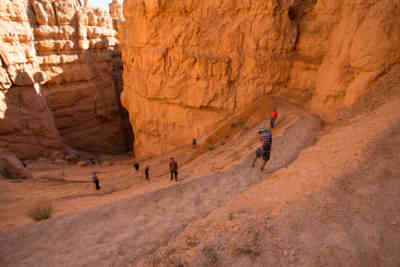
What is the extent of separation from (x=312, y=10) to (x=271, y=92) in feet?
11.5

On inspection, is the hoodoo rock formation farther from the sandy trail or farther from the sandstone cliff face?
the sandy trail

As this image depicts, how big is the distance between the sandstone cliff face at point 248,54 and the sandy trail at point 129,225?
3301mm

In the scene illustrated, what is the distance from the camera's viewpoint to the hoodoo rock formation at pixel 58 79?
16.0 meters

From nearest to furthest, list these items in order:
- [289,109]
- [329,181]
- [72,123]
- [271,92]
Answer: [329,181] < [289,109] < [271,92] < [72,123]

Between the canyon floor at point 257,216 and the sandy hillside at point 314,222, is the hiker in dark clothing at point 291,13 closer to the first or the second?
the canyon floor at point 257,216

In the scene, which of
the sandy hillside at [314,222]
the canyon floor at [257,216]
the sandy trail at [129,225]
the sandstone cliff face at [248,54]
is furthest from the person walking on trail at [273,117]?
the sandy hillside at [314,222]

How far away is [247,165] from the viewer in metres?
6.65

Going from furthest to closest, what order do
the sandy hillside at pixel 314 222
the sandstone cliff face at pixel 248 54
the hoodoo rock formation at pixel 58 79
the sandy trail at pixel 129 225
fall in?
1. the hoodoo rock formation at pixel 58 79
2. the sandstone cliff face at pixel 248 54
3. the sandy trail at pixel 129 225
4. the sandy hillside at pixel 314 222

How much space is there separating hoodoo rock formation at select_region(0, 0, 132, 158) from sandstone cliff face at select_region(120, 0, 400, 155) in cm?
885

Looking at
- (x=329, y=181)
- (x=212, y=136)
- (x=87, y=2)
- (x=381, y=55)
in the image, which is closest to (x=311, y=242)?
(x=329, y=181)

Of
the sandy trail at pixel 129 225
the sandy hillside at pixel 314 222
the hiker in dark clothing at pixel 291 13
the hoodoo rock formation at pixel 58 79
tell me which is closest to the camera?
the sandy hillside at pixel 314 222

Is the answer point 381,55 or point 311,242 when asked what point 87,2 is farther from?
point 311,242

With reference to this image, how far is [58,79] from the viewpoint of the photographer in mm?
20141

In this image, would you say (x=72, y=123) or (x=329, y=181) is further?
(x=72, y=123)
